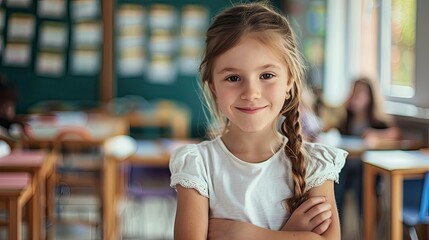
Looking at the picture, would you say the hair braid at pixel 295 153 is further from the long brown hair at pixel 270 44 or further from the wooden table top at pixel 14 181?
the wooden table top at pixel 14 181

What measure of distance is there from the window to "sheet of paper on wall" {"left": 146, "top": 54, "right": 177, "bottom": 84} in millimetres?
2635

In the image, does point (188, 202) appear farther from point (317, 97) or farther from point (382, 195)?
point (317, 97)

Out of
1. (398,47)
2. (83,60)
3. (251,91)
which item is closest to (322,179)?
(251,91)

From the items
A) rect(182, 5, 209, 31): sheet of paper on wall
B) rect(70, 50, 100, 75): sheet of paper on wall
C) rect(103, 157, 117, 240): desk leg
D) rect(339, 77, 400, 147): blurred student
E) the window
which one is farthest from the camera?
rect(182, 5, 209, 31): sheet of paper on wall

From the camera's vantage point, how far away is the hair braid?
4.39 ft

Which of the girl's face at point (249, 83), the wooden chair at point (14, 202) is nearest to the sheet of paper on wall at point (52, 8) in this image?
the wooden chair at point (14, 202)

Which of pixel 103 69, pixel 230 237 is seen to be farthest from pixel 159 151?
pixel 230 237

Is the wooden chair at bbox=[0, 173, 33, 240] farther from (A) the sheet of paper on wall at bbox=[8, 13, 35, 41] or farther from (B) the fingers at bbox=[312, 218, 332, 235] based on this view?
(A) the sheet of paper on wall at bbox=[8, 13, 35, 41]

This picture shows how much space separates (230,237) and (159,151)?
358 centimetres

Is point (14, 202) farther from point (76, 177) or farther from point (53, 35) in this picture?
point (53, 35)

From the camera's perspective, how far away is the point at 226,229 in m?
1.30

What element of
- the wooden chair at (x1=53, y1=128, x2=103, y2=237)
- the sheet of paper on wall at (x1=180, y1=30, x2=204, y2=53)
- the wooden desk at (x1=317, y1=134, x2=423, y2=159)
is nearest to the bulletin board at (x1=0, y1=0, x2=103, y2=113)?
the sheet of paper on wall at (x1=180, y1=30, x2=204, y2=53)

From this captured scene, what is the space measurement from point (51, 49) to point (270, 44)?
6662 millimetres

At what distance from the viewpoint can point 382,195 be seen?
16.2 ft
